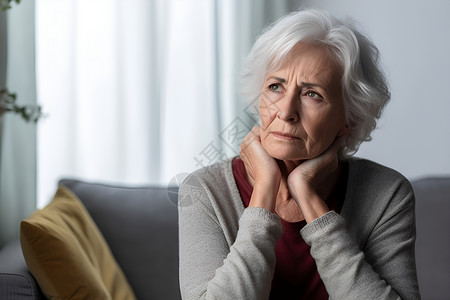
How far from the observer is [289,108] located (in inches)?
55.2

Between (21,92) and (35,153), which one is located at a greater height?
(21,92)

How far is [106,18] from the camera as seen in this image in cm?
268

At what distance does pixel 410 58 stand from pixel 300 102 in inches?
65.9

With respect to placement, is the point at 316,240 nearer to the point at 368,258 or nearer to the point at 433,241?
the point at 368,258

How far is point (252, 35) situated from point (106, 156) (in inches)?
36.2

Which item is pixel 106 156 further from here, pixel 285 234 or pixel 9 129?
pixel 285 234

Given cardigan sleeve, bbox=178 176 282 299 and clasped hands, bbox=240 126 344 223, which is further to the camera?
clasped hands, bbox=240 126 344 223

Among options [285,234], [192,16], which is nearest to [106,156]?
[192,16]

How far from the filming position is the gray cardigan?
1295mm

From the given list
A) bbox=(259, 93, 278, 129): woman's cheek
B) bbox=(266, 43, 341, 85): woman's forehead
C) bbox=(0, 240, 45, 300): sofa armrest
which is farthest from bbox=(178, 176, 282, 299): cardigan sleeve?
bbox=(0, 240, 45, 300): sofa armrest

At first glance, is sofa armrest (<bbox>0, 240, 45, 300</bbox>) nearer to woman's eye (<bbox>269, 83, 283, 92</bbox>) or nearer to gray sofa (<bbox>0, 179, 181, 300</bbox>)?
gray sofa (<bbox>0, 179, 181, 300</bbox>)

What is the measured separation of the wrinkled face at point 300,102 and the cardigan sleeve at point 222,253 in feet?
0.66

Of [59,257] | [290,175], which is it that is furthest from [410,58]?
[59,257]

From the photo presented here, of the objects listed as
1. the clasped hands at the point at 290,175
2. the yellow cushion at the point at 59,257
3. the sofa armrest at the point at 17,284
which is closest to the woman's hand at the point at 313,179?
the clasped hands at the point at 290,175
